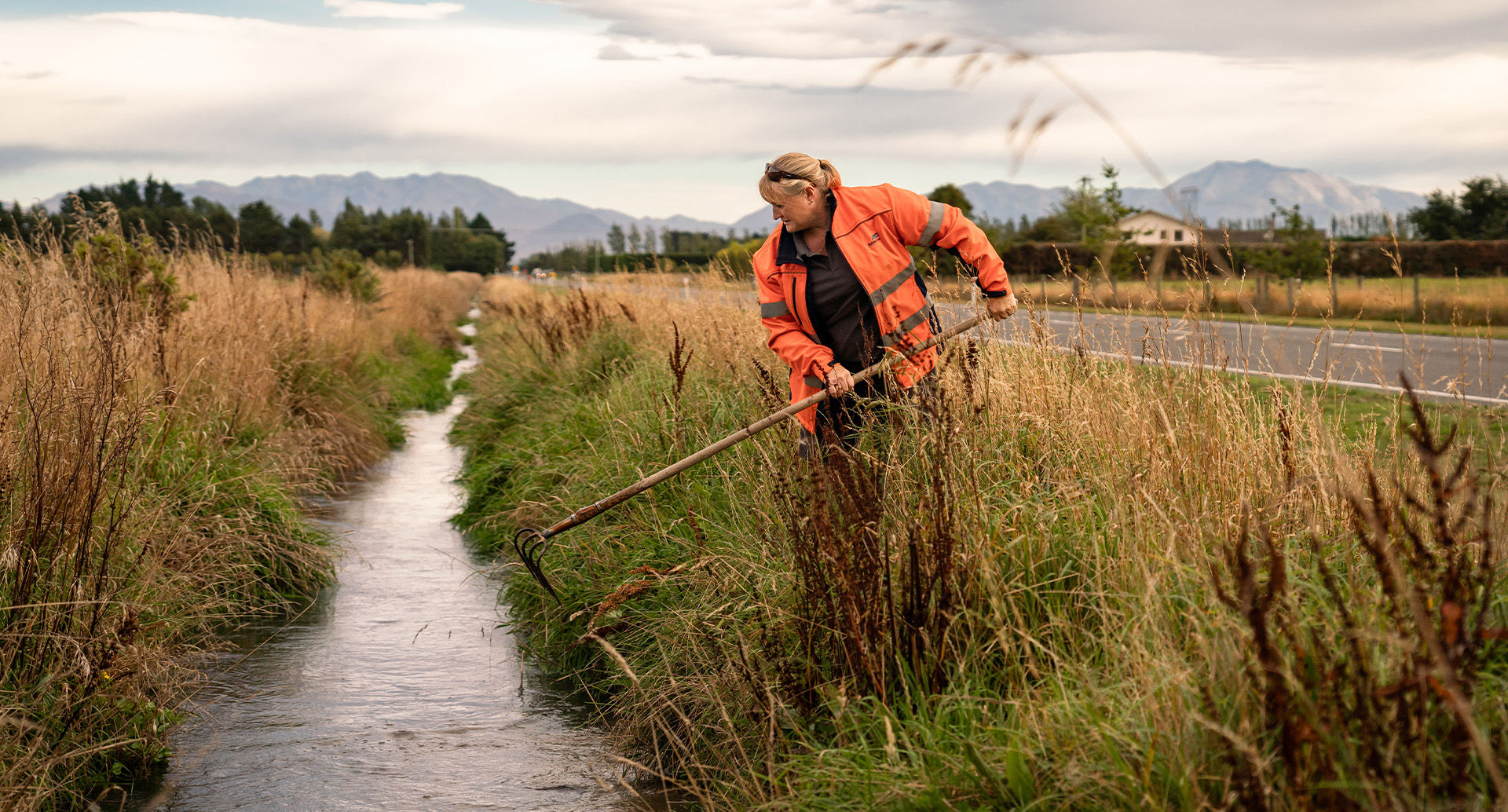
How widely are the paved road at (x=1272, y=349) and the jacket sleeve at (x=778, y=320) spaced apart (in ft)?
2.39

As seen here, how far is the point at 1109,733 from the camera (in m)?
2.20

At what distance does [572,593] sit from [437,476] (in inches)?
176

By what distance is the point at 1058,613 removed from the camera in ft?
9.78

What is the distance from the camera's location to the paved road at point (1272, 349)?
12.7 feet

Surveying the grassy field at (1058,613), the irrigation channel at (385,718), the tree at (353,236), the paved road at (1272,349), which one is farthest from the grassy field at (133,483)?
the tree at (353,236)

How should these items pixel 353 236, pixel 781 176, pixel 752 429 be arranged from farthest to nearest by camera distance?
pixel 353 236 < pixel 781 176 < pixel 752 429

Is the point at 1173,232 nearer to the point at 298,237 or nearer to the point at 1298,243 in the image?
the point at 1298,243

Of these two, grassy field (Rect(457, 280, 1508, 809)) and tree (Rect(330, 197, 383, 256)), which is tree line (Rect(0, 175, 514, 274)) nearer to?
tree (Rect(330, 197, 383, 256))

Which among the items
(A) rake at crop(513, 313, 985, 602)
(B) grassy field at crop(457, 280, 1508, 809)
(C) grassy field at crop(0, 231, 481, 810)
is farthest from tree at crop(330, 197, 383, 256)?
(B) grassy field at crop(457, 280, 1508, 809)

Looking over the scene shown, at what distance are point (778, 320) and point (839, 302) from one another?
0.26 m

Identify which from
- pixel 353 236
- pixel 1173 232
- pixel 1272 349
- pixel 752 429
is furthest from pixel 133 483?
pixel 353 236

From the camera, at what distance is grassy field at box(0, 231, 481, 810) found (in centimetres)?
340

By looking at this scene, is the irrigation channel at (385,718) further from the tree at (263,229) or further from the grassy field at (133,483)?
the tree at (263,229)

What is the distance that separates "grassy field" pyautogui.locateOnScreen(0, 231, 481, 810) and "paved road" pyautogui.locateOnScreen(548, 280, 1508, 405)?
3.15 m
